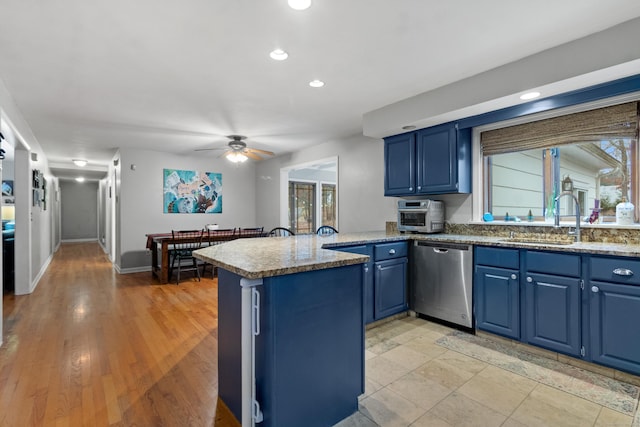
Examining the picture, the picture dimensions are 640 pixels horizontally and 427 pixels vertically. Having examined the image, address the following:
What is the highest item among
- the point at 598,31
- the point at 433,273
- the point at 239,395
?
the point at 598,31

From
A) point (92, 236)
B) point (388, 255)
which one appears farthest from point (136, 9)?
point (92, 236)

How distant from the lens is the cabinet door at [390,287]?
3.15 metres

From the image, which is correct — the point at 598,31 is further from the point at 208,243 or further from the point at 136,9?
the point at 208,243

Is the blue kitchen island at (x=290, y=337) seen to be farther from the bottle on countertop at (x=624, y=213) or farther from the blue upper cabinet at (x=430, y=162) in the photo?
the bottle on countertop at (x=624, y=213)

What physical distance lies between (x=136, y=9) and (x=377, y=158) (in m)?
3.25

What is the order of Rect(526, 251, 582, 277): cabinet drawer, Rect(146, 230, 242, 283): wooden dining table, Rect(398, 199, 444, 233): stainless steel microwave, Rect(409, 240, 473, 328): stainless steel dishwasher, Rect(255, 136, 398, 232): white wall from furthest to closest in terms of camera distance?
Rect(146, 230, 242, 283): wooden dining table
Rect(255, 136, 398, 232): white wall
Rect(398, 199, 444, 233): stainless steel microwave
Rect(409, 240, 473, 328): stainless steel dishwasher
Rect(526, 251, 582, 277): cabinet drawer

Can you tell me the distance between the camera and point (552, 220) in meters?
3.04

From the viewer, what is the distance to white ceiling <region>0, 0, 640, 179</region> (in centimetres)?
190

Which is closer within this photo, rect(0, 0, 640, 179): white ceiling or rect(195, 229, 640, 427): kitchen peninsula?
rect(195, 229, 640, 427): kitchen peninsula

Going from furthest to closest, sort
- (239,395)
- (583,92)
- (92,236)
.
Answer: (92,236), (583,92), (239,395)

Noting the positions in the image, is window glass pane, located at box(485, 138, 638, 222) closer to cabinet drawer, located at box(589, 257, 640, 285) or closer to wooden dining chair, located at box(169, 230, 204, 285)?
cabinet drawer, located at box(589, 257, 640, 285)

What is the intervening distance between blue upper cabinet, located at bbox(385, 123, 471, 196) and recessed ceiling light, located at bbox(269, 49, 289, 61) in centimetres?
181

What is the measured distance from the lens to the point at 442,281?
313 cm

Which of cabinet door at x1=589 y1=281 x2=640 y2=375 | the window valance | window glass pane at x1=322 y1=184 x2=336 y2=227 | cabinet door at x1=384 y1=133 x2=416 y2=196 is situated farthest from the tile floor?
window glass pane at x1=322 y1=184 x2=336 y2=227
